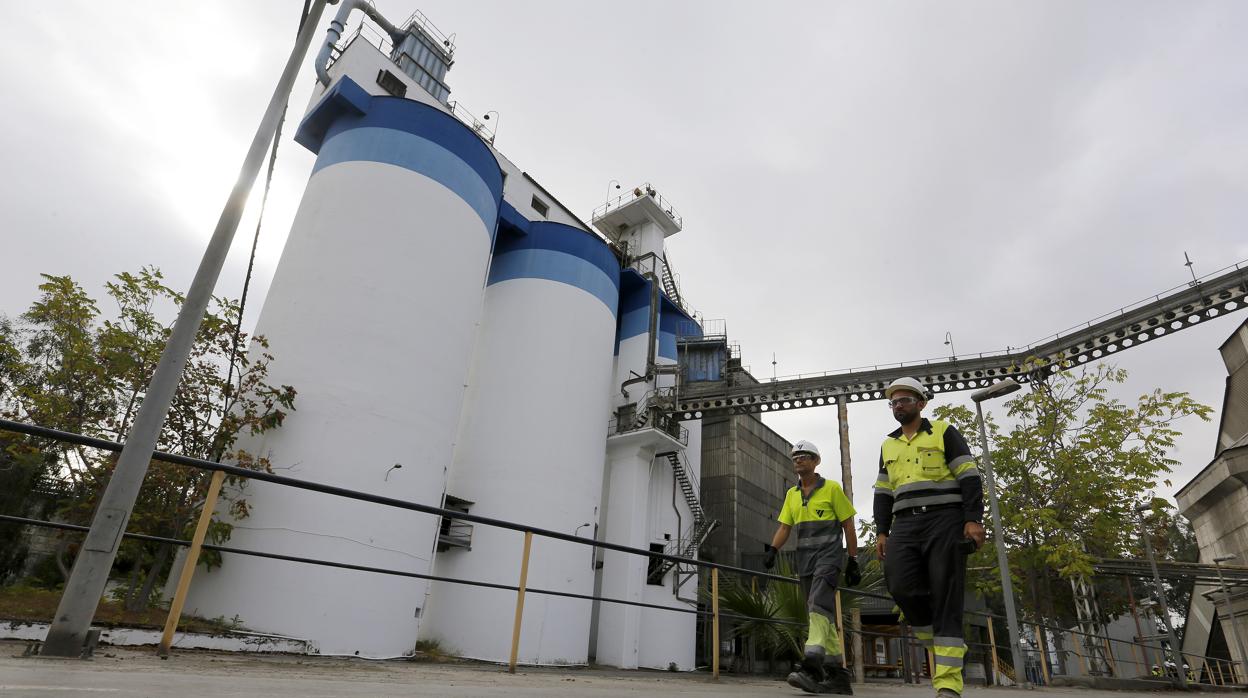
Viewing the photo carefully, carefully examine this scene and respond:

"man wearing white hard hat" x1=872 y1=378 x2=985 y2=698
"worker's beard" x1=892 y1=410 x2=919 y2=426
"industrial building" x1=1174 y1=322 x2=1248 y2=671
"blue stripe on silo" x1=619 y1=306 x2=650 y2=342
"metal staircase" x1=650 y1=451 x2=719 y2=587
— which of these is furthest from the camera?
"blue stripe on silo" x1=619 y1=306 x2=650 y2=342

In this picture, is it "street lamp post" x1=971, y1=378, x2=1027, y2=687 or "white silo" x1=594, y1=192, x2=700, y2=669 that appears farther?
"white silo" x1=594, y1=192, x2=700, y2=669

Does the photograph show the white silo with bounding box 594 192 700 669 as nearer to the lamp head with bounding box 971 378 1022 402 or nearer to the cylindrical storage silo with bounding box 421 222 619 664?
the cylindrical storage silo with bounding box 421 222 619 664

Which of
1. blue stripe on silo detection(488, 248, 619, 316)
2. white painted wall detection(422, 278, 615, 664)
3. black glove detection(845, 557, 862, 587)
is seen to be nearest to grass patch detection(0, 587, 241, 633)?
white painted wall detection(422, 278, 615, 664)

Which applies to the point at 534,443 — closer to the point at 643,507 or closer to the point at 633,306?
the point at 643,507

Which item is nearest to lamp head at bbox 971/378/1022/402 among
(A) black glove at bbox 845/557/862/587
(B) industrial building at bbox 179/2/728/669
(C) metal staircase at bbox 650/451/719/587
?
(B) industrial building at bbox 179/2/728/669

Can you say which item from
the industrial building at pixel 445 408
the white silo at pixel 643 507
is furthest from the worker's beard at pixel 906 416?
the white silo at pixel 643 507

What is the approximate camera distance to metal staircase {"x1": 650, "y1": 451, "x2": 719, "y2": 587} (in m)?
21.8

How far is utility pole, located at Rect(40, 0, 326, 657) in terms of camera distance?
139 inches

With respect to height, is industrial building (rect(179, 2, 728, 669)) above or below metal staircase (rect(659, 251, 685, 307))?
below

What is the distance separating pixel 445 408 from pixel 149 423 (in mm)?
10840

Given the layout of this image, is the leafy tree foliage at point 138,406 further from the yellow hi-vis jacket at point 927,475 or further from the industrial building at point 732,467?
the industrial building at point 732,467

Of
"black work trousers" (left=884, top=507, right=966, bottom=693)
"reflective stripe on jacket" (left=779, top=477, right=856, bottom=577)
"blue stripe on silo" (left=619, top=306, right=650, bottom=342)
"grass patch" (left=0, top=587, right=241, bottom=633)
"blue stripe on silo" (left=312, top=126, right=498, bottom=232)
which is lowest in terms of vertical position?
"grass patch" (left=0, top=587, right=241, bottom=633)

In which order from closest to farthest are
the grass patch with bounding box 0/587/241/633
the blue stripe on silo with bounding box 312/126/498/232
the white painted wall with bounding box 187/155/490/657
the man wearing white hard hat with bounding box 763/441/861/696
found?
the man wearing white hard hat with bounding box 763/441/861/696
the grass patch with bounding box 0/587/241/633
the white painted wall with bounding box 187/155/490/657
the blue stripe on silo with bounding box 312/126/498/232

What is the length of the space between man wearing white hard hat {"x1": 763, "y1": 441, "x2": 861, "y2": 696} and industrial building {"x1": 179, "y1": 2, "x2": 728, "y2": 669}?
5.29 meters
